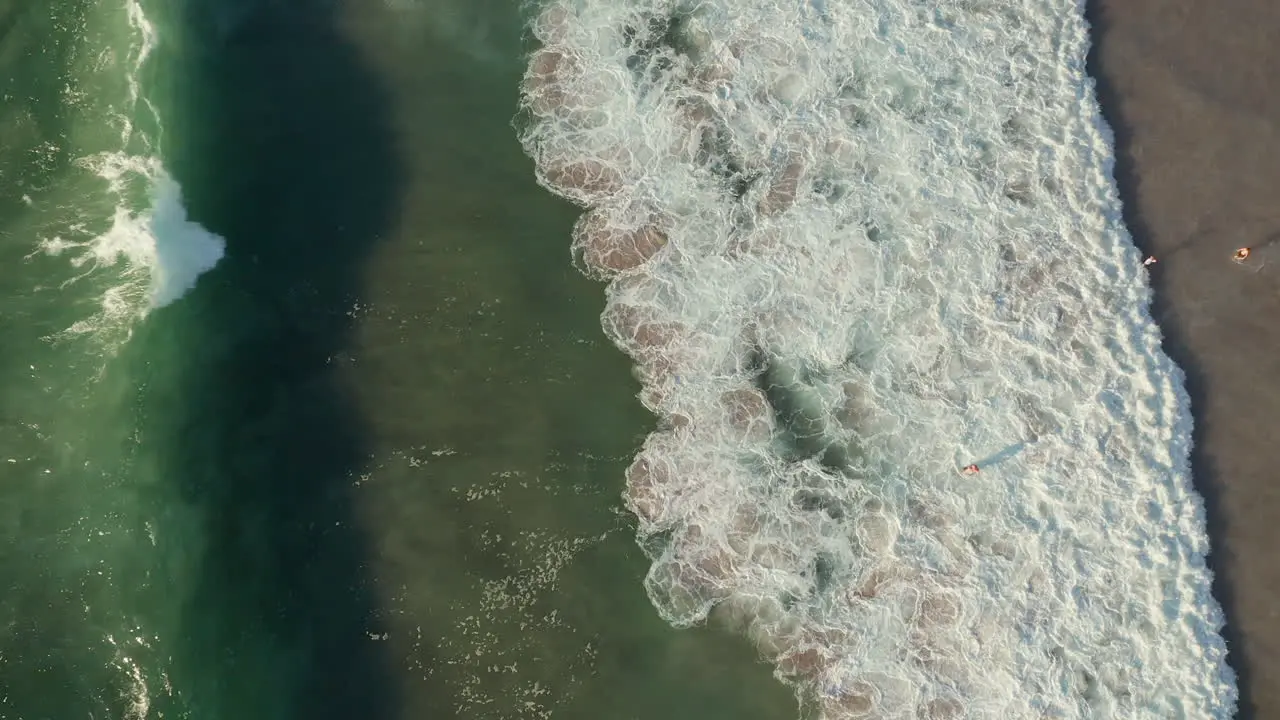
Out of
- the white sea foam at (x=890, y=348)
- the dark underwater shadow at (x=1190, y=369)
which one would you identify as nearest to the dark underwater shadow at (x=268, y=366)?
the white sea foam at (x=890, y=348)

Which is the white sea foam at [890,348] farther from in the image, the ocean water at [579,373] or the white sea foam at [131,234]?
the white sea foam at [131,234]

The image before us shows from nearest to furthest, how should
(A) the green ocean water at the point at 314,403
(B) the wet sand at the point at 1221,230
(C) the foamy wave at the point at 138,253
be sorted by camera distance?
1. (A) the green ocean water at the point at 314,403
2. (B) the wet sand at the point at 1221,230
3. (C) the foamy wave at the point at 138,253

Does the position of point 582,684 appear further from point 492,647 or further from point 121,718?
point 121,718

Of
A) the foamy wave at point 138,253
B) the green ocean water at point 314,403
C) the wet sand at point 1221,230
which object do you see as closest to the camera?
the green ocean water at point 314,403

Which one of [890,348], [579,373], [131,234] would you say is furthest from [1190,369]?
[131,234]

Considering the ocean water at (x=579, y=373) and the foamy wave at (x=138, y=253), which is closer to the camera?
the ocean water at (x=579, y=373)

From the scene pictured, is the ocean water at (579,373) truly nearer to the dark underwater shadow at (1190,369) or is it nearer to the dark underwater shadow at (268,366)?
the dark underwater shadow at (268,366)

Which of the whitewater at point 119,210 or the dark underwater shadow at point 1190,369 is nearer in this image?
the dark underwater shadow at point 1190,369

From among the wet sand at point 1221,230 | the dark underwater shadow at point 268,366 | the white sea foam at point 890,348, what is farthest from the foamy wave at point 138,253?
the wet sand at point 1221,230
